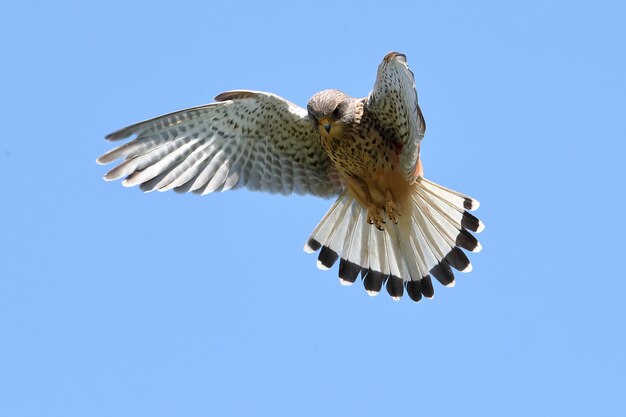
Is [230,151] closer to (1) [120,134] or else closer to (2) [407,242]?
(1) [120,134]

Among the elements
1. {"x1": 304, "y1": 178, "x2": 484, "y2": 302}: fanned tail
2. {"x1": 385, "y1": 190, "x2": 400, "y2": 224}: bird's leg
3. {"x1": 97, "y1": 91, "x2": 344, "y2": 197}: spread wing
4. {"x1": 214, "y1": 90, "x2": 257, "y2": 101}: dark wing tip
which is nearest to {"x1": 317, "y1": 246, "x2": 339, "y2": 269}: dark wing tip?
{"x1": 304, "y1": 178, "x2": 484, "y2": 302}: fanned tail

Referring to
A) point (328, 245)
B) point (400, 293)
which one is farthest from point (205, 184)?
point (400, 293)

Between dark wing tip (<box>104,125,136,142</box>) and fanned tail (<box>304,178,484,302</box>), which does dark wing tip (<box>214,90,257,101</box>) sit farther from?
fanned tail (<box>304,178,484,302</box>)

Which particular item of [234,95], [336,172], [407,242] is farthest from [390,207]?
[234,95]

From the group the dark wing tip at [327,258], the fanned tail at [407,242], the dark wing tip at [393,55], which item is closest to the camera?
the dark wing tip at [393,55]

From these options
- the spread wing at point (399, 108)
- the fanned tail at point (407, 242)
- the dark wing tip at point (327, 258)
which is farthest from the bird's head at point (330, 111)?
the dark wing tip at point (327, 258)

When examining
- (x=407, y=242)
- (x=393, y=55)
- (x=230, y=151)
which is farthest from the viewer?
(x=407, y=242)

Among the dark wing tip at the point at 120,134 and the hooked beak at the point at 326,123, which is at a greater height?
the hooked beak at the point at 326,123

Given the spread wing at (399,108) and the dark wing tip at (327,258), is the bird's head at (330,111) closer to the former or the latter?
the spread wing at (399,108)
